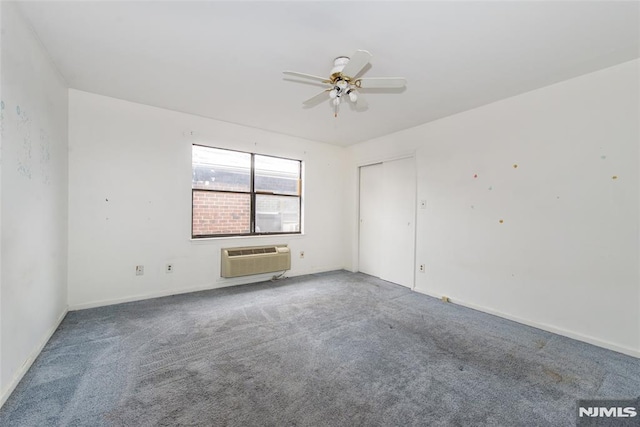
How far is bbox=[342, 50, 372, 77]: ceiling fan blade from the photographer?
5.62 ft

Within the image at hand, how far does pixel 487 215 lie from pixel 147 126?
14.7 feet

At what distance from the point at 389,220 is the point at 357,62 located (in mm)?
Result: 3104

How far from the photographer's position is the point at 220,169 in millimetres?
4051

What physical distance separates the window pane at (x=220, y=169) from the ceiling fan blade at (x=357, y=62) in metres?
2.68

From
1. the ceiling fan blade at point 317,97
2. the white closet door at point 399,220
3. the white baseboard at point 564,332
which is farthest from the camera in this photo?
the white closet door at point 399,220

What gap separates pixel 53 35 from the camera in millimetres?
2059

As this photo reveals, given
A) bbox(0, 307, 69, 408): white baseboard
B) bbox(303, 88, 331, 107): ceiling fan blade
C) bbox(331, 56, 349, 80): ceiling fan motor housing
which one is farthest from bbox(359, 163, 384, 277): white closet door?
bbox(0, 307, 69, 408): white baseboard

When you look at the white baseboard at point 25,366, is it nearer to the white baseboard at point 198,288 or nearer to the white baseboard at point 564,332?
the white baseboard at point 198,288

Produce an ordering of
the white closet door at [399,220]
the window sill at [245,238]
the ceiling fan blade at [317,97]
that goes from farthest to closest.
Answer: the white closet door at [399,220] → the window sill at [245,238] → the ceiling fan blade at [317,97]

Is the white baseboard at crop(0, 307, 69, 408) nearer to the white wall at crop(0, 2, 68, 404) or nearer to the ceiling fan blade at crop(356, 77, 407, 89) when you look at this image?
the white wall at crop(0, 2, 68, 404)

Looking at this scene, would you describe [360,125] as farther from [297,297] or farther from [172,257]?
[172,257]

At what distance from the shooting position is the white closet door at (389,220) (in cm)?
416

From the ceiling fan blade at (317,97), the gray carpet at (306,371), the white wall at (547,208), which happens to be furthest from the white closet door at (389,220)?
the ceiling fan blade at (317,97)

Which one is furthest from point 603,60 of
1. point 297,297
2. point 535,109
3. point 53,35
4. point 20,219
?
point 20,219
